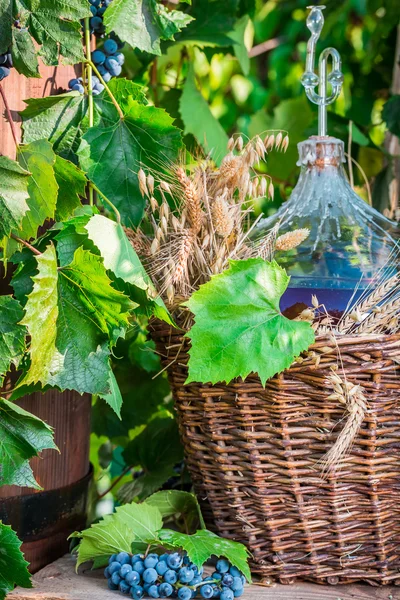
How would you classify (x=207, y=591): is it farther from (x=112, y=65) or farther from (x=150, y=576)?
(x=112, y=65)

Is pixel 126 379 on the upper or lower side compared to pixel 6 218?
lower

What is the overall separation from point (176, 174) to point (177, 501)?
0.36 meters

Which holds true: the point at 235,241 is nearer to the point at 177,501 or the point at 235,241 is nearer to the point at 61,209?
the point at 61,209

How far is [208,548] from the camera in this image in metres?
0.68

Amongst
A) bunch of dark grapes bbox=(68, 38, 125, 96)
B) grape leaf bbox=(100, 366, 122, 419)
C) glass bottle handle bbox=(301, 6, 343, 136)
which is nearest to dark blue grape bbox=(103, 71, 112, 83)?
bunch of dark grapes bbox=(68, 38, 125, 96)

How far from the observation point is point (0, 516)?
73 cm

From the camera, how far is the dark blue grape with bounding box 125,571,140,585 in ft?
2.24

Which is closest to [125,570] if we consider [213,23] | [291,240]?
[291,240]

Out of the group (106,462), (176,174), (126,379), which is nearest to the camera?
(176,174)

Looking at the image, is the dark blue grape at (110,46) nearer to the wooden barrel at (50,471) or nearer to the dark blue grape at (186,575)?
the wooden barrel at (50,471)

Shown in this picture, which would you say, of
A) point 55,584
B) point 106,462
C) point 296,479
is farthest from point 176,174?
point 106,462

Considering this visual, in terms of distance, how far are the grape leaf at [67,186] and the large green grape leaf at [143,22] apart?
0.46 ft

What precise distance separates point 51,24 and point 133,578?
52 centimetres

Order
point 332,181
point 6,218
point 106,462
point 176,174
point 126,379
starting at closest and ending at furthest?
point 6,218 < point 176,174 < point 332,181 < point 126,379 < point 106,462
